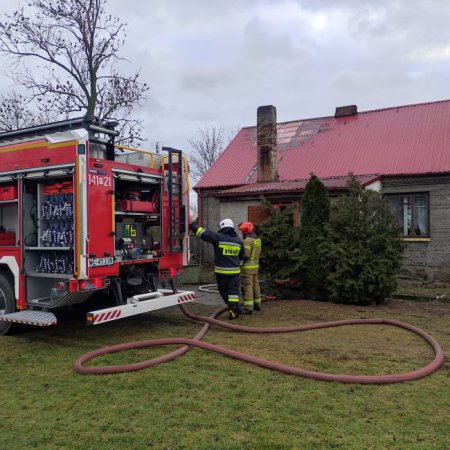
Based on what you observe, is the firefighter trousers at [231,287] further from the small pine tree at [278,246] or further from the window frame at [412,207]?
the window frame at [412,207]

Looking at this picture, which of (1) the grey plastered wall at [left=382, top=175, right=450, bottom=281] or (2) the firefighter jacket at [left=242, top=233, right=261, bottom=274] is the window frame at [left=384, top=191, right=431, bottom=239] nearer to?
(1) the grey plastered wall at [left=382, top=175, right=450, bottom=281]

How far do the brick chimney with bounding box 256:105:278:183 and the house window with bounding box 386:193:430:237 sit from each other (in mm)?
4693

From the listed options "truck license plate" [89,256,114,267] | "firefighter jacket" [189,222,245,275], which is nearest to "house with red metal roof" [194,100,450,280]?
"firefighter jacket" [189,222,245,275]

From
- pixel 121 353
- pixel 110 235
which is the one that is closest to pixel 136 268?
pixel 110 235

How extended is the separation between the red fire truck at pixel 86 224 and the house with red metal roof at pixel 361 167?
7.81 meters

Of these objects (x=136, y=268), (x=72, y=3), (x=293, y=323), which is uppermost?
(x=72, y=3)

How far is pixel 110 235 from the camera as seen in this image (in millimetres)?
6117

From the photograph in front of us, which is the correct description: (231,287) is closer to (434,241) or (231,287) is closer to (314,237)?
(314,237)

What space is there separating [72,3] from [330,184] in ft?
41.8

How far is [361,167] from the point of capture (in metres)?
16.0

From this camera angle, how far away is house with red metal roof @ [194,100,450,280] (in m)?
14.4

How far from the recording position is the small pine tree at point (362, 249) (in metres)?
9.13

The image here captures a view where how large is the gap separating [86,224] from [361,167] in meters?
12.2

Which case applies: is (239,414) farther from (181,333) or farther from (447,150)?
(447,150)
